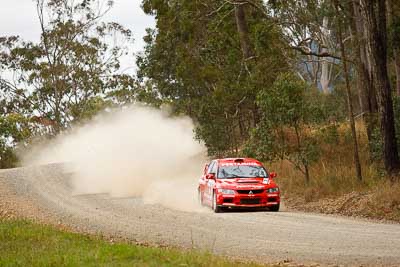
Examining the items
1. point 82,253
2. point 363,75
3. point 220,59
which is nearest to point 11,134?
point 220,59

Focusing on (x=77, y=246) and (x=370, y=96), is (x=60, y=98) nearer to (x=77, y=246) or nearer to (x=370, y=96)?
(x=370, y=96)

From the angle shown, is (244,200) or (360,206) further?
(244,200)

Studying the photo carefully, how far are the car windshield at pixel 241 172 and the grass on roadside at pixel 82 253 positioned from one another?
7.50 metres

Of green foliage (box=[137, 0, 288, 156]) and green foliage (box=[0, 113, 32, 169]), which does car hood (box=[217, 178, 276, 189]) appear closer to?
green foliage (box=[137, 0, 288, 156])

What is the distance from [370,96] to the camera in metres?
28.4

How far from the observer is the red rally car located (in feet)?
69.0

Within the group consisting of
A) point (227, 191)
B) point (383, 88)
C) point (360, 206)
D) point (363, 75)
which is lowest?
point (360, 206)

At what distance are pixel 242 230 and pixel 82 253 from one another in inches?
189

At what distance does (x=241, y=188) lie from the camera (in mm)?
21078

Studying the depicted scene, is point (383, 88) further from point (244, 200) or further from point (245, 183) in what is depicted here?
point (244, 200)

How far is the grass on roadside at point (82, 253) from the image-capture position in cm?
1138

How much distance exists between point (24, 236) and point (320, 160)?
15.2m

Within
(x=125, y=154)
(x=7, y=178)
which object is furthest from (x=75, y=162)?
(x=7, y=178)

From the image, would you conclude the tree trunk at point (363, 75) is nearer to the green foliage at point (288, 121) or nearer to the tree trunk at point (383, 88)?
the green foliage at point (288, 121)
